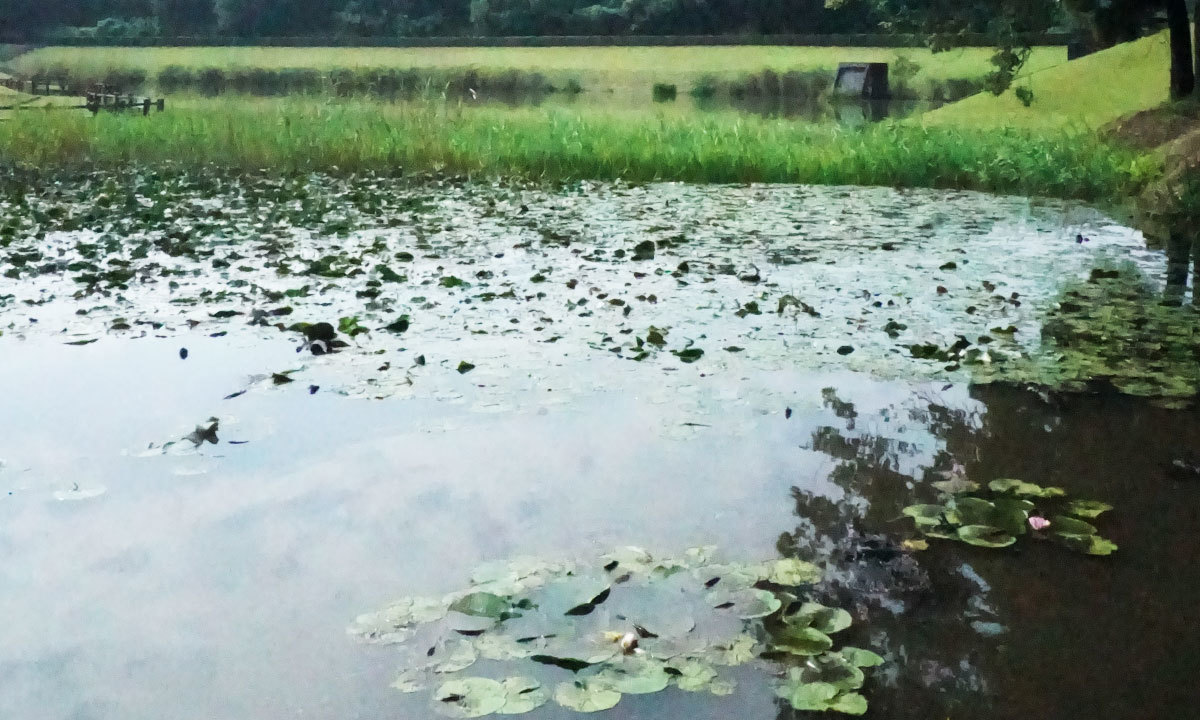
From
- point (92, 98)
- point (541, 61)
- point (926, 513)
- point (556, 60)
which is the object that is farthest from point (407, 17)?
point (926, 513)

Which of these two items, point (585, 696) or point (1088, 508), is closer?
point (585, 696)

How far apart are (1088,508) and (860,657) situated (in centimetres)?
104

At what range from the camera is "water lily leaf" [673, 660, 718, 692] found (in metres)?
1.85

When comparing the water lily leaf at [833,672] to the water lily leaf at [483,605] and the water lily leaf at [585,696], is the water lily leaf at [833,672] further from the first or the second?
the water lily leaf at [483,605]

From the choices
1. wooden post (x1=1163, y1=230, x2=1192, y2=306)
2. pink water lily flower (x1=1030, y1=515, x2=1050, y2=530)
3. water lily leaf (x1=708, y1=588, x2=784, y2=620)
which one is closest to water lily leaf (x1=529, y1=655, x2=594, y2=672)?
water lily leaf (x1=708, y1=588, x2=784, y2=620)

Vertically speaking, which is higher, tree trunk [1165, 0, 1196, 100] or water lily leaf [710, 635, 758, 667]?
tree trunk [1165, 0, 1196, 100]

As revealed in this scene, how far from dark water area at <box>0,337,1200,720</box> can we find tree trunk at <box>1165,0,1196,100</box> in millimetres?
12319

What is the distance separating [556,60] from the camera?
118 ft

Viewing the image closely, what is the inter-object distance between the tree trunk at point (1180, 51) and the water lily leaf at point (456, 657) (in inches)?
568

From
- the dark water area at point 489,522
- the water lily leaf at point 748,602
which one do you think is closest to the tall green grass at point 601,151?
the dark water area at point 489,522

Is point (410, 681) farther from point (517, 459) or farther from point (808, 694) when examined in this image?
point (517, 459)

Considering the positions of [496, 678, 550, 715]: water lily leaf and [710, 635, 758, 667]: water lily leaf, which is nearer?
[496, 678, 550, 715]: water lily leaf

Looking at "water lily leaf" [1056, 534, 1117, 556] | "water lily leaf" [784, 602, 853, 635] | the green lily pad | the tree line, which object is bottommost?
the green lily pad

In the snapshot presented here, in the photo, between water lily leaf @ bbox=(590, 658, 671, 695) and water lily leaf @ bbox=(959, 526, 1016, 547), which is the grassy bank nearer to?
water lily leaf @ bbox=(959, 526, 1016, 547)
